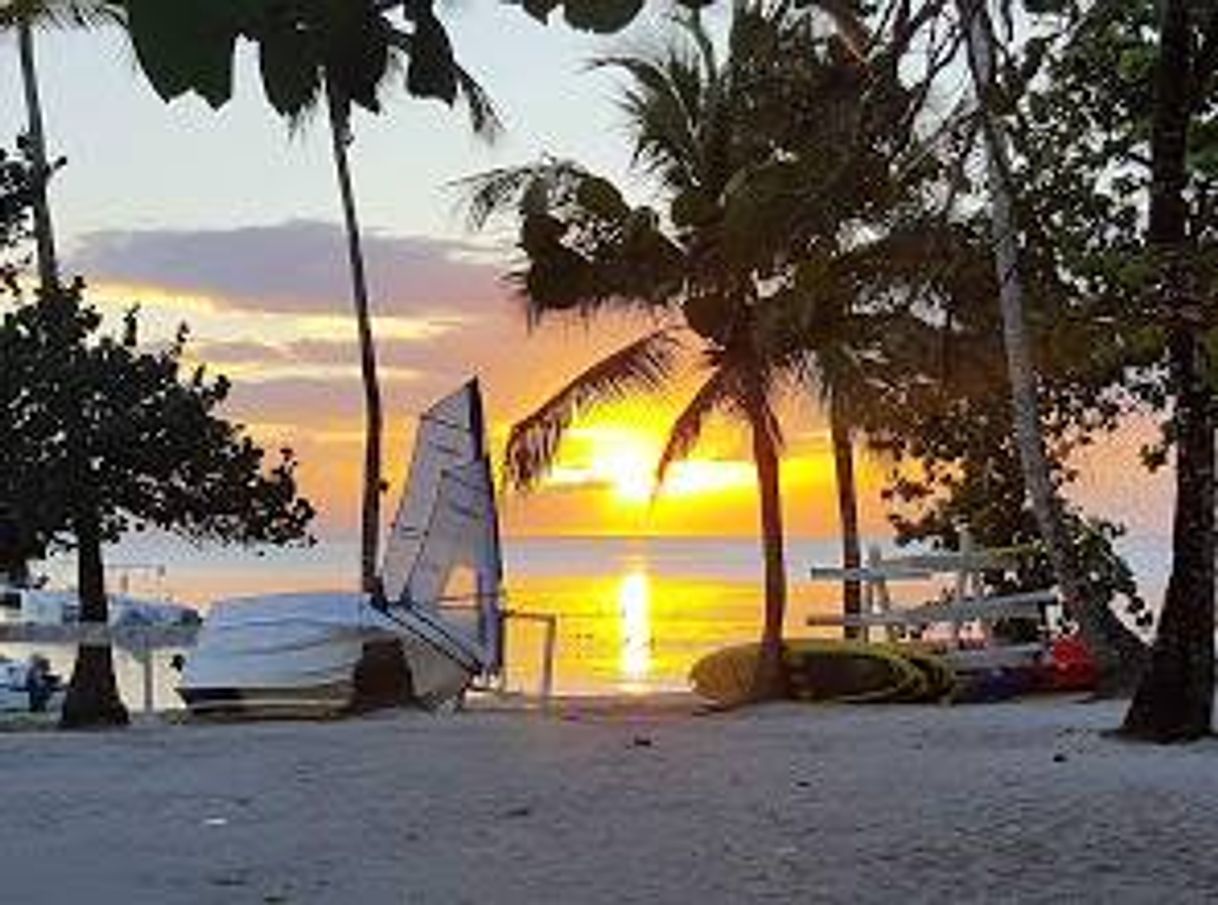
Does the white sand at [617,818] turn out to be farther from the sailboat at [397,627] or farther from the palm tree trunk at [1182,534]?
the sailboat at [397,627]

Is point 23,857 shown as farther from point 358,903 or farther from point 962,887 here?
point 962,887

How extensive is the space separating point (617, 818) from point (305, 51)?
8.06 m

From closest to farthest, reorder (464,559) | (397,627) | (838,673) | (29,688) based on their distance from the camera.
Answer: (838,673), (397,627), (464,559), (29,688)

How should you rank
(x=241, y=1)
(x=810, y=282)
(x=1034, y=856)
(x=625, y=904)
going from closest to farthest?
(x=241, y=1), (x=625, y=904), (x=1034, y=856), (x=810, y=282)

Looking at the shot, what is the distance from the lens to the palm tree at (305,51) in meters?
2.28

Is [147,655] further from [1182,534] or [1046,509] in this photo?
[1182,534]

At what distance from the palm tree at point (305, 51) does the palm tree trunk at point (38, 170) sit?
77.4 feet

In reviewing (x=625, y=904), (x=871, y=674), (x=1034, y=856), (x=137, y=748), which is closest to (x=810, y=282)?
(x=871, y=674)

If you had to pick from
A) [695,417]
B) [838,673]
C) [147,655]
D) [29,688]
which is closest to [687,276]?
[695,417]

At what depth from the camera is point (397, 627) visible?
70.2ft

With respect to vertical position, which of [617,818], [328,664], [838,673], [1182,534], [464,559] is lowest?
[617,818]

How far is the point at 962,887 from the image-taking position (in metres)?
8.23

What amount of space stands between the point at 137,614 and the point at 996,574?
42623mm

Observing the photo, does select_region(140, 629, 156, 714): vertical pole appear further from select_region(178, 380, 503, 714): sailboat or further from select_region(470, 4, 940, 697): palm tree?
select_region(470, 4, 940, 697): palm tree
